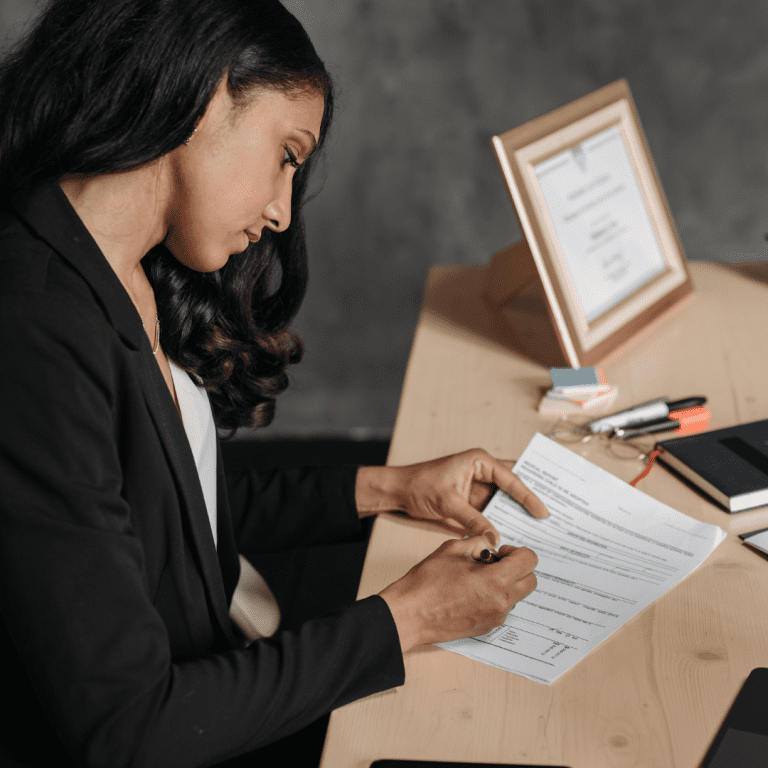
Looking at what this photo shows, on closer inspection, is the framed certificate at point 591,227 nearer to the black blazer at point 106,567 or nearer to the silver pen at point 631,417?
the silver pen at point 631,417

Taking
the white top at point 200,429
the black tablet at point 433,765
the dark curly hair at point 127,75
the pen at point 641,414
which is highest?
the dark curly hair at point 127,75

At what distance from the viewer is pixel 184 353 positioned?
1.05m

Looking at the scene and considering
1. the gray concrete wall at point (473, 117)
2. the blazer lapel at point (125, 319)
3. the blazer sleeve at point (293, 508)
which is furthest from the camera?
the gray concrete wall at point (473, 117)

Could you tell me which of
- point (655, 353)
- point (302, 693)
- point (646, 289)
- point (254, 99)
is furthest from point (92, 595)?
point (646, 289)

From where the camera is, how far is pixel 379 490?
3.43 feet

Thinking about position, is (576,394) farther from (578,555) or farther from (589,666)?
(589,666)

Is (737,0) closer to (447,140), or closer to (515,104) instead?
(515,104)

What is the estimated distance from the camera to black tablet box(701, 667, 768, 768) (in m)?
0.63

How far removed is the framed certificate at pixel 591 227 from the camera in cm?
127

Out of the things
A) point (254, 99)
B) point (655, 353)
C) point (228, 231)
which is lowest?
point (655, 353)

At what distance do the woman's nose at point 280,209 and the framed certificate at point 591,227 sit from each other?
453mm

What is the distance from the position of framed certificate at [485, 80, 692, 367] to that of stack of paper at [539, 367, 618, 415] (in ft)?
0.19

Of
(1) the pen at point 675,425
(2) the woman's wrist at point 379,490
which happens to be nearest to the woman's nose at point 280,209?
(2) the woman's wrist at point 379,490

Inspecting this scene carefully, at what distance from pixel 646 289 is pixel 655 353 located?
0.51 feet
